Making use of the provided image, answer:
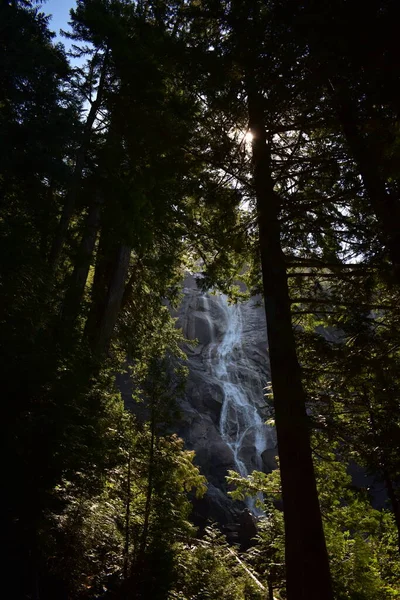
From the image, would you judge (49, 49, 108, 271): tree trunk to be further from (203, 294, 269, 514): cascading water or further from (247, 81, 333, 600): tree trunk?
(203, 294, 269, 514): cascading water

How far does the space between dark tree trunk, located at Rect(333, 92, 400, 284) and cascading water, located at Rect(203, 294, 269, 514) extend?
55.6 ft

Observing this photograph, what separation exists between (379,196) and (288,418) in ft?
9.14

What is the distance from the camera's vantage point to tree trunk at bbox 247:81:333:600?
3.38m

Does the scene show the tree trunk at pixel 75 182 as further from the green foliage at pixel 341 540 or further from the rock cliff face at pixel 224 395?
the rock cliff face at pixel 224 395

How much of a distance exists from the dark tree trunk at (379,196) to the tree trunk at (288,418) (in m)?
1.19

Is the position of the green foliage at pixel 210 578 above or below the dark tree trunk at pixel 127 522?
below

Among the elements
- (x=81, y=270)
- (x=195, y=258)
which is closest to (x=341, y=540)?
(x=195, y=258)

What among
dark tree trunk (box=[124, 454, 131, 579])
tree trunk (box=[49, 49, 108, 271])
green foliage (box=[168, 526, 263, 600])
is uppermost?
tree trunk (box=[49, 49, 108, 271])

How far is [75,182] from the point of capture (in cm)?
610

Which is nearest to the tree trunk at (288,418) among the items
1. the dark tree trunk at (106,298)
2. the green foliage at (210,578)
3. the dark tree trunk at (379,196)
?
the dark tree trunk at (379,196)

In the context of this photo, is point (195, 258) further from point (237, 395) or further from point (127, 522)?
point (237, 395)

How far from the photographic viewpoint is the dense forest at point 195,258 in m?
3.36

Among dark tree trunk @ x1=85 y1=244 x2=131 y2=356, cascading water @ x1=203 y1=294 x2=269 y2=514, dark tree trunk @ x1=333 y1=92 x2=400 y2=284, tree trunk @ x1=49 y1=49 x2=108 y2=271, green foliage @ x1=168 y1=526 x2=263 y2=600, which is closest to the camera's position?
dark tree trunk @ x1=333 y1=92 x2=400 y2=284

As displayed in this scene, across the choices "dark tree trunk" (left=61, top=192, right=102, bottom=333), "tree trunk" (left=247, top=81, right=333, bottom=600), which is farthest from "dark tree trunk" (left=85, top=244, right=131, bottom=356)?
"tree trunk" (left=247, top=81, right=333, bottom=600)
